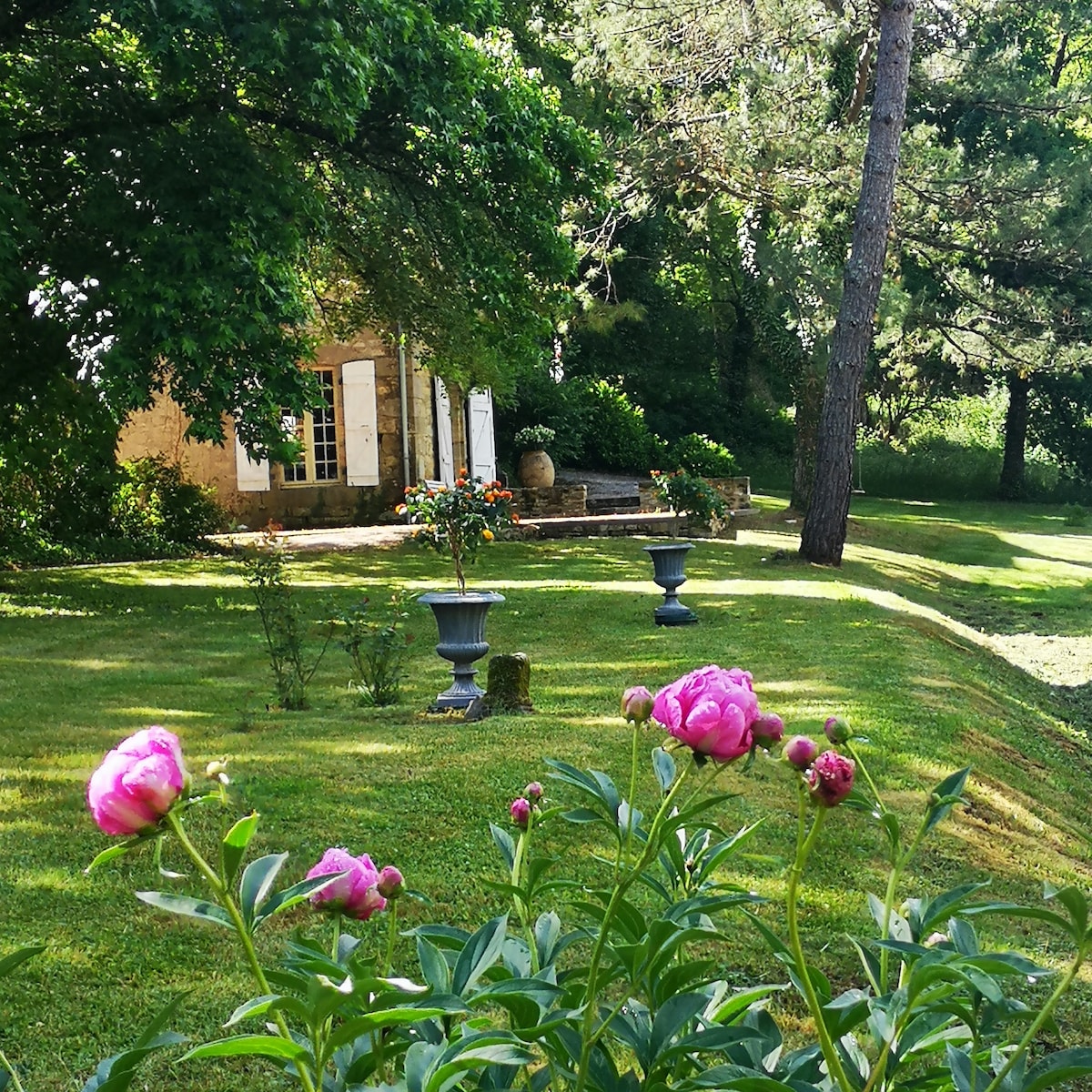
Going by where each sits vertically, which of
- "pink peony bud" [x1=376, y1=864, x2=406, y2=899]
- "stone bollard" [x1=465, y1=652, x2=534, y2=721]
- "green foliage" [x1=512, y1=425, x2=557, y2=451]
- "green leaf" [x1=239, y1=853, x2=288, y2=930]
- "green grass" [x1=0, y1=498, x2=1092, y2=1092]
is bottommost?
"green grass" [x1=0, y1=498, x2=1092, y2=1092]

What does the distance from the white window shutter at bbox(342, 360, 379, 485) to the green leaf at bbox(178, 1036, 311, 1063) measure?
1626 cm

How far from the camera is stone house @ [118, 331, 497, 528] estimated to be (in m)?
17.2

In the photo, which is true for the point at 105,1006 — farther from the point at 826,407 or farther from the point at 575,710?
the point at 826,407

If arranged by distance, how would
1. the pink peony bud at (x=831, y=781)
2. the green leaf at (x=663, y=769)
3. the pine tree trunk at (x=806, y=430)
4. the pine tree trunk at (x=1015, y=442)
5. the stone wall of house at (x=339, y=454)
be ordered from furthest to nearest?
the pine tree trunk at (x=1015, y=442) < the pine tree trunk at (x=806, y=430) < the stone wall of house at (x=339, y=454) < the green leaf at (x=663, y=769) < the pink peony bud at (x=831, y=781)

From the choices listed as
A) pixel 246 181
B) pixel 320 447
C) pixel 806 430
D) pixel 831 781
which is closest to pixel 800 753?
pixel 831 781

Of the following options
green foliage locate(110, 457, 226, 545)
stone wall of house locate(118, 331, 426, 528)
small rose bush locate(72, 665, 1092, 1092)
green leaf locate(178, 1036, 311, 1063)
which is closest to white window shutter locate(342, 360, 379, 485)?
stone wall of house locate(118, 331, 426, 528)

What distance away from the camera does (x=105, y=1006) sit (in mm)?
3082

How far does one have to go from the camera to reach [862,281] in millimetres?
13039

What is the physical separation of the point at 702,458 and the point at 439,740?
49.2ft

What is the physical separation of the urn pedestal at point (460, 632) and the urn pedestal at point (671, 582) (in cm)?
331

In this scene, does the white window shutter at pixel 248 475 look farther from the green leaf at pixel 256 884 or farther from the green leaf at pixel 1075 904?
the green leaf at pixel 1075 904

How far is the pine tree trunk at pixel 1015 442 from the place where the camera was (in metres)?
25.3

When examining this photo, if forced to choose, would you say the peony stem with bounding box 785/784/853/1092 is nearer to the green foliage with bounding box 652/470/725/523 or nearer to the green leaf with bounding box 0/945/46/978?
the green leaf with bounding box 0/945/46/978

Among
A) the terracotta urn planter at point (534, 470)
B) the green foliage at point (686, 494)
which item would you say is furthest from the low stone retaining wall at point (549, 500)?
the green foliage at point (686, 494)
